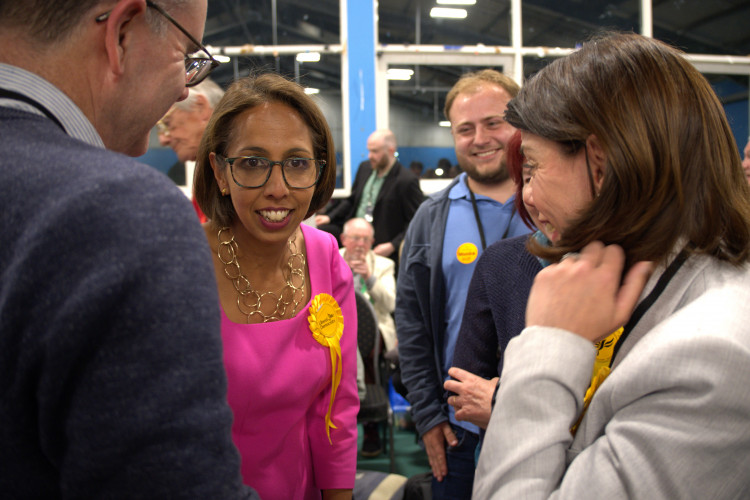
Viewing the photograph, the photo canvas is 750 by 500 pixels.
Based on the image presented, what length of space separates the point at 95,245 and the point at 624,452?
735 millimetres

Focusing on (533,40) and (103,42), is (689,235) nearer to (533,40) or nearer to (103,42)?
(103,42)

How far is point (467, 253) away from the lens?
2088 millimetres

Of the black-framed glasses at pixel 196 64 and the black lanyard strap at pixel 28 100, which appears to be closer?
the black lanyard strap at pixel 28 100

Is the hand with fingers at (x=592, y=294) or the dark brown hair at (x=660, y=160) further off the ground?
the dark brown hair at (x=660, y=160)

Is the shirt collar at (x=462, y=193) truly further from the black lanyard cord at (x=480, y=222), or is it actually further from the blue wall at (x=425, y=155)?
the blue wall at (x=425, y=155)

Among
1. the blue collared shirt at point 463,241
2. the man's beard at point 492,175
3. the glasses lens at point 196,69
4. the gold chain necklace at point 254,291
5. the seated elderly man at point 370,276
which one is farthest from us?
the seated elderly man at point 370,276

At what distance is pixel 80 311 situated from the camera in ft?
1.86

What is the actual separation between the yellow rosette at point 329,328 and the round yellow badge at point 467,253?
26.4 inches

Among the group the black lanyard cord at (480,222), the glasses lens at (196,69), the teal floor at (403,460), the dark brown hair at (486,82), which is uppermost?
the dark brown hair at (486,82)

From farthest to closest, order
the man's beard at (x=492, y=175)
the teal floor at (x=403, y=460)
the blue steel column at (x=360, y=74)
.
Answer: the blue steel column at (x=360, y=74)
the teal floor at (x=403, y=460)
the man's beard at (x=492, y=175)

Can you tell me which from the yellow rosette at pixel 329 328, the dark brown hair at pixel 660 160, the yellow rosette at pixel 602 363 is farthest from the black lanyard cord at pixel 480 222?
the dark brown hair at pixel 660 160

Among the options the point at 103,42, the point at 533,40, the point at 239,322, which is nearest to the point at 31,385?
A: the point at 103,42

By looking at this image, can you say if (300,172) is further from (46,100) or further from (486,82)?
(486,82)

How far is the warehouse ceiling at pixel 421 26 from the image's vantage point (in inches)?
252
